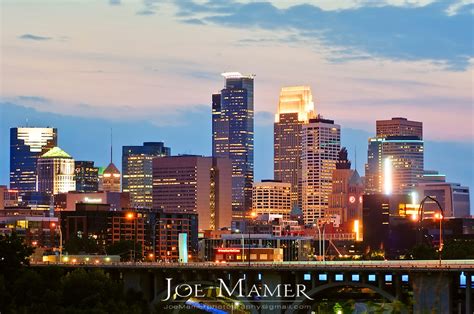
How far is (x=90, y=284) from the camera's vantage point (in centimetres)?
13375

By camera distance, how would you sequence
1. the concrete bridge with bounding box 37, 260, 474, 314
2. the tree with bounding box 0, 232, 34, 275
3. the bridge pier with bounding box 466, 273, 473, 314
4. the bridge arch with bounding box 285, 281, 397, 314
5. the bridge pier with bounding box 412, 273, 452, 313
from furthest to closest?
the tree with bounding box 0, 232, 34, 275 < the bridge arch with bounding box 285, 281, 397, 314 < the concrete bridge with bounding box 37, 260, 474, 314 < the bridge pier with bounding box 412, 273, 452, 313 < the bridge pier with bounding box 466, 273, 473, 314

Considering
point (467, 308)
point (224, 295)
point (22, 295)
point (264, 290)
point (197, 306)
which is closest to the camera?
point (467, 308)

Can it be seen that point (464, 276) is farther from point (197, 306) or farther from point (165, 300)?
point (197, 306)

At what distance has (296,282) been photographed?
139500mm

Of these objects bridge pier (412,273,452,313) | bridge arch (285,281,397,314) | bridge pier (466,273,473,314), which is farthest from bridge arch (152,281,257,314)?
bridge pier (466,273,473,314)

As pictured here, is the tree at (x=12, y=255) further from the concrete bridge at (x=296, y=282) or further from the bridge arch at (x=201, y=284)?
the bridge arch at (x=201, y=284)

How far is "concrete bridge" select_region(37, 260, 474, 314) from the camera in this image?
12594 centimetres

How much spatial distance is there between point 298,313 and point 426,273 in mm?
17789

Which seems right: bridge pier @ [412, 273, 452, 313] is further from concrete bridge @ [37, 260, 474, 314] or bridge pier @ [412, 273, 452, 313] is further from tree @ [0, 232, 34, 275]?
tree @ [0, 232, 34, 275]

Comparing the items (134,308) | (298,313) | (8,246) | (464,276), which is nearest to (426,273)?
(464,276)

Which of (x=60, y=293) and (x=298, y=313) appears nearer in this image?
(x=60, y=293)

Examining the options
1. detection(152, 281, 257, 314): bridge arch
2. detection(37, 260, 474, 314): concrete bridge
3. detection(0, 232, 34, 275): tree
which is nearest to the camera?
detection(37, 260, 474, 314): concrete bridge

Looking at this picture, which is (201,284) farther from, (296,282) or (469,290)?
(469,290)

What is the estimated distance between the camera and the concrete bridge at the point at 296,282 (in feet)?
413
